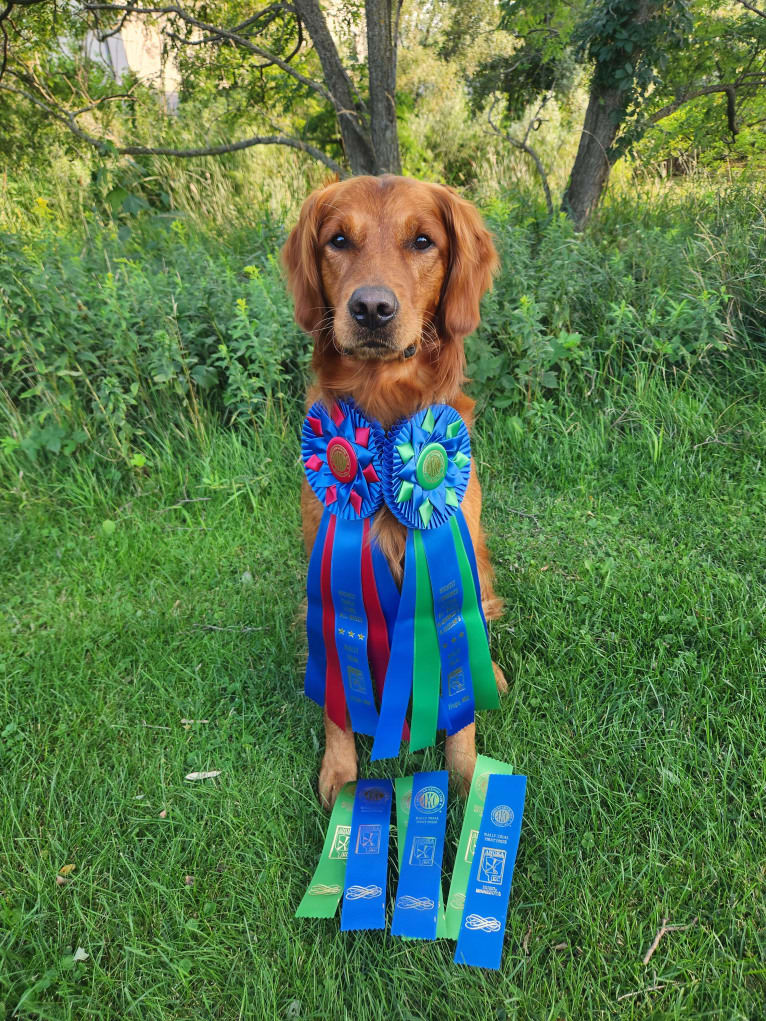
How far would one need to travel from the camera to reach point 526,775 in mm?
1778

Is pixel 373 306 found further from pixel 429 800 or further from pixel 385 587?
pixel 429 800

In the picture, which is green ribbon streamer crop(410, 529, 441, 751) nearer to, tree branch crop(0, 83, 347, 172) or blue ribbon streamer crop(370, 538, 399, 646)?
blue ribbon streamer crop(370, 538, 399, 646)

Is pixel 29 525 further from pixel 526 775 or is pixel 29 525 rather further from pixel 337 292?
pixel 526 775

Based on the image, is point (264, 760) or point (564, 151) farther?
point (564, 151)

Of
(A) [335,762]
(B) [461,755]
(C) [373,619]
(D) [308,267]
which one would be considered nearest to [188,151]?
(D) [308,267]

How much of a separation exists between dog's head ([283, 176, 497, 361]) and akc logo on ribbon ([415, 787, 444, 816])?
4.10 ft

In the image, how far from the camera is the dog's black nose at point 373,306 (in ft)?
5.13

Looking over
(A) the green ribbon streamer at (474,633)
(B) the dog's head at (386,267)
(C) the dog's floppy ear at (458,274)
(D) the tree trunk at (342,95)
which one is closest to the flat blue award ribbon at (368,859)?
(A) the green ribbon streamer at (474,633)

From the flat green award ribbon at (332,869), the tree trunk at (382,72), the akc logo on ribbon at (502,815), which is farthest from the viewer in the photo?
the tree trunk at (382,72)

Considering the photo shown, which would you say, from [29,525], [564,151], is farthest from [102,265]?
[564,151]

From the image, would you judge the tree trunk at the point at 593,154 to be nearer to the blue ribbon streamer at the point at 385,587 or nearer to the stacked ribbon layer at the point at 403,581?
the stacked ribbon layer at the point at 403,581

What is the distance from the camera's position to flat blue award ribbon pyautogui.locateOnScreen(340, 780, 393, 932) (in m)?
1.47

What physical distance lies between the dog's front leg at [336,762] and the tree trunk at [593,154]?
412cm

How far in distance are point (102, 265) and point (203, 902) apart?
13.0 feet
